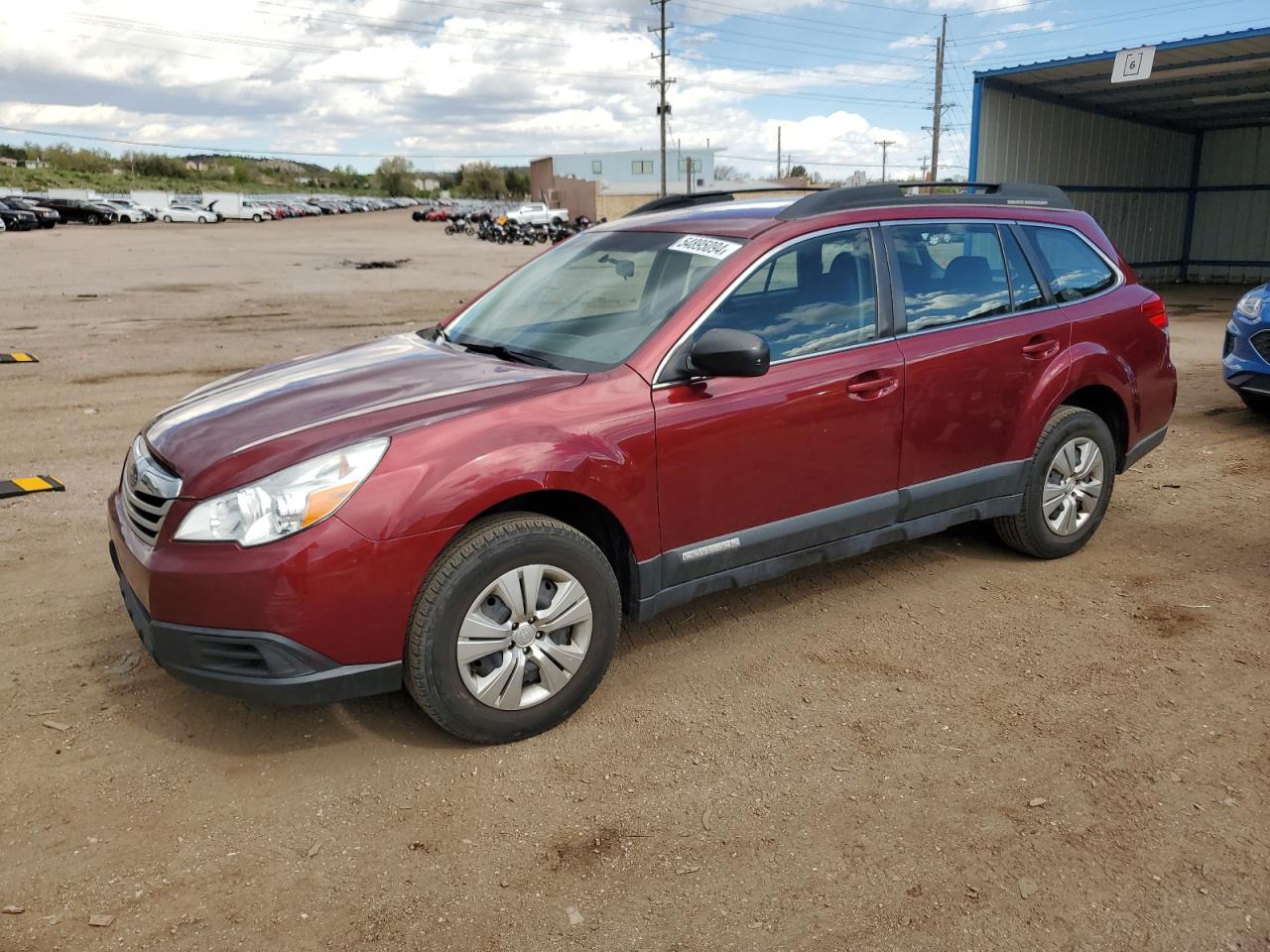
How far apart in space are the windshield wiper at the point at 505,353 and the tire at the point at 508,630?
75cm

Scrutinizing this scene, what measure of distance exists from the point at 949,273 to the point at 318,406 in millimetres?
2797

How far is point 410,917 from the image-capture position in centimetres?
257

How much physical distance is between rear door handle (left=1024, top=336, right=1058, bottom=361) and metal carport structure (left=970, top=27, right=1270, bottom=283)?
48.0 ft

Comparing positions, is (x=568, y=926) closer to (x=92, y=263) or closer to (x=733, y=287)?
(x=733, y=287)

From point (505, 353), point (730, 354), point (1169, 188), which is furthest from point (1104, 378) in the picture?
point (1169, 188)

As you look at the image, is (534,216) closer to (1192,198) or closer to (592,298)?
(1192,198)

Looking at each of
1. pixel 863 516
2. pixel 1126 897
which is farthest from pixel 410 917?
pixel 863 516

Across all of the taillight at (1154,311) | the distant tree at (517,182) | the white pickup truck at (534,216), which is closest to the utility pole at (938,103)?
the white pickup truck at (534,216)

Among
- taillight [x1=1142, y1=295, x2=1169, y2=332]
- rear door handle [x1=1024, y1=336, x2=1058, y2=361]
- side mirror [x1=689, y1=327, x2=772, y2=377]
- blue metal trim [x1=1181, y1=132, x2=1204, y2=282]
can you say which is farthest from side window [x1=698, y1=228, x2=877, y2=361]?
blue metal trim [x1=1181, y1=132, x2=1204, y2=282]

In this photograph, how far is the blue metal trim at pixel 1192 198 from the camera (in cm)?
2623

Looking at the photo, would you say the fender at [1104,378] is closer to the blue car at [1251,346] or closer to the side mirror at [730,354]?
the side mirror at [730,354]

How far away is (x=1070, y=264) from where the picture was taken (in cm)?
495

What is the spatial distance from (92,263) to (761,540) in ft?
86.0

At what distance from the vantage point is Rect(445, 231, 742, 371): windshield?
12.3ft
